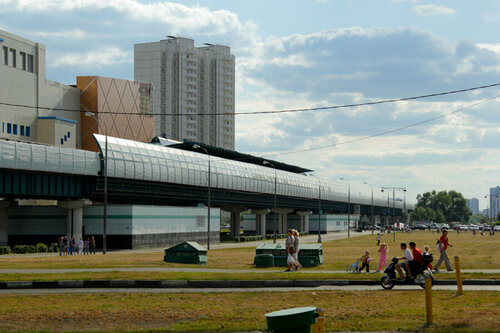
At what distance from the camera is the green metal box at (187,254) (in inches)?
1369

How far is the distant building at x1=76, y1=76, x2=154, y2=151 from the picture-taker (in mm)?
107625

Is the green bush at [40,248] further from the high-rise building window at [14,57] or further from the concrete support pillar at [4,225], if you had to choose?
the high-rise building window at [14,57]

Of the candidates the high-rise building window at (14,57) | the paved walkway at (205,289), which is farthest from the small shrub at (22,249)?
the paved walkway at (205,289)

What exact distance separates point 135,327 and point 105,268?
1700 cm

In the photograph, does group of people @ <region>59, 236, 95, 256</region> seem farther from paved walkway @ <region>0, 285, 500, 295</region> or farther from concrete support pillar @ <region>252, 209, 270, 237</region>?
concrete support pillar @ <region>252, 209, 270, 237</region>

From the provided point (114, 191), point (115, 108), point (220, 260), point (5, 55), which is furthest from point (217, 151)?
point (220, 260)

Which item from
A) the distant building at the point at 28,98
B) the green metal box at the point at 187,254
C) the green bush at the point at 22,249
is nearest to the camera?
the green metal box at the point at 187,254

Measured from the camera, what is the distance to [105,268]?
30750 millimetres

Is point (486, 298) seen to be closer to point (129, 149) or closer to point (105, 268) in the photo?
point (105, 268)

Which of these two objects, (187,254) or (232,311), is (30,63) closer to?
(187,254)

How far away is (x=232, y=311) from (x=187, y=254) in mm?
18843

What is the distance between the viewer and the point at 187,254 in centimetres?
3503

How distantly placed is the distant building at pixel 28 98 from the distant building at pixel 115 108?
6.59 meters

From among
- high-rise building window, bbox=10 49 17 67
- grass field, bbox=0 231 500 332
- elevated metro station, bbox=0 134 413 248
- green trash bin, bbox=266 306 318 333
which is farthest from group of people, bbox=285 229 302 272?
high-rise building window, bbox=10 49 17 67
